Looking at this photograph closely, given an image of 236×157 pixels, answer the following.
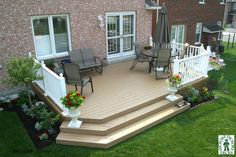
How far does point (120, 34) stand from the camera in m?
10.8

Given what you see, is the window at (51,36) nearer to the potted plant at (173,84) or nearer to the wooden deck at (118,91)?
the wooden deck at (118,91)

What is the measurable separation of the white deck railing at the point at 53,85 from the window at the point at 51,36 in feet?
4.13

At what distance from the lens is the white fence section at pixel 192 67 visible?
26.0 feet

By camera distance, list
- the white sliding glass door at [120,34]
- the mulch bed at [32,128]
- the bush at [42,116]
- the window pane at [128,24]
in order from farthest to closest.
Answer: the window pane at [128,24] < the white sliding glass door at [120,34] < the bush at [42,116] < the mulch bed at [32,128]

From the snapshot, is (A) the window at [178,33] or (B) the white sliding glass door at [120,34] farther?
(A) the window at [178,33]

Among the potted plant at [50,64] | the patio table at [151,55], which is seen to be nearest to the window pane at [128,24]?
the patio table at [151,55]

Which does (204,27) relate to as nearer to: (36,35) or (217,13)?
(217,13)

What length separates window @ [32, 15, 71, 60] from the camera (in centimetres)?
857

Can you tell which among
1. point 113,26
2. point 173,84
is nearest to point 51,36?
point 113,26

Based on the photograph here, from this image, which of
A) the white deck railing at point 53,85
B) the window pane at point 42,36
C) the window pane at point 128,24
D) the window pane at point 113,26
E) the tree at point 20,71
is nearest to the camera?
the white deck railing at point 53,85

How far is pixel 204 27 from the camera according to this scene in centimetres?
1838

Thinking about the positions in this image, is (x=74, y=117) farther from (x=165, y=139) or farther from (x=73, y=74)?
(x=165, y=139)

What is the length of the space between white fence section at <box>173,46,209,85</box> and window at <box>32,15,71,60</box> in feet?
15.0

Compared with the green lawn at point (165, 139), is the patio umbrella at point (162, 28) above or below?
above
